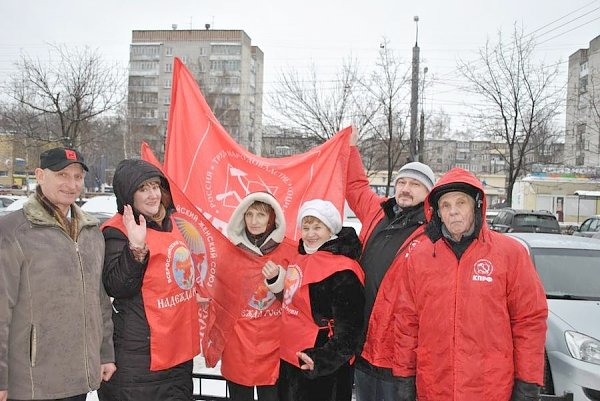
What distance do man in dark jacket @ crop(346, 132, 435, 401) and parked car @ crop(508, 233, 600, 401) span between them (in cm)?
181

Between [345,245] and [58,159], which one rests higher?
[58,159]

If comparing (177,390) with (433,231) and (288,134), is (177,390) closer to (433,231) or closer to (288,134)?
(433,231)

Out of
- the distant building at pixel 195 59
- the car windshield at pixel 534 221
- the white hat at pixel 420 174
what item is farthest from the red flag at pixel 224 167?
the distant building at pixel 195 59

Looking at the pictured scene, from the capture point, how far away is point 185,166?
16.0ft

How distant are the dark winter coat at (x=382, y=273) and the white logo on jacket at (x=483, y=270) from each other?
58cm

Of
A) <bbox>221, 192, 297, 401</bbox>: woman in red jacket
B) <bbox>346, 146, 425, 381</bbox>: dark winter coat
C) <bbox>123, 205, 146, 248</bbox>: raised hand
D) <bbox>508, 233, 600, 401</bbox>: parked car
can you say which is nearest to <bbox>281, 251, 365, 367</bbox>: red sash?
<bbox>346, 146, 425, 381</bbox>: dark winter coat

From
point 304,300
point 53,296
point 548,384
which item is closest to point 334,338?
point 304,300

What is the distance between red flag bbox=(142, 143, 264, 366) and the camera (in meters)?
3.89

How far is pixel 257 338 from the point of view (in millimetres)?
3756

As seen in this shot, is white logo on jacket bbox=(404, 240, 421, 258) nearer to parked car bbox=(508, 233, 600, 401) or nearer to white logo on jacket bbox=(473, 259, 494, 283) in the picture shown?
white logo on jacket bbox=(473, 259, 494, 283)

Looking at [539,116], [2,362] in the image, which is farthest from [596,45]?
[2,362]

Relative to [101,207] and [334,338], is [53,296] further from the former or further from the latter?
[101,207]

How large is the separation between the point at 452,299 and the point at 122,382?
195 cm

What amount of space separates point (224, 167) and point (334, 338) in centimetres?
217
